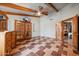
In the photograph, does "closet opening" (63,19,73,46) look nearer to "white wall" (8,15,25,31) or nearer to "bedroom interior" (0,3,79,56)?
"bedroom interior" (0,3,79,56)

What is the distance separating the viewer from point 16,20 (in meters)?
→ 2.04

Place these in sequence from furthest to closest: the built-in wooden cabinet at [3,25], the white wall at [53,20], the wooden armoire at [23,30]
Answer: the white wall at [53,20] < the wooden armoire at [23,30] < the built-in wooden cabinet at [3,25]

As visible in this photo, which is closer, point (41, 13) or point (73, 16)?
point (41, 13)

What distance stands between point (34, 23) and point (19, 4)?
0.60m

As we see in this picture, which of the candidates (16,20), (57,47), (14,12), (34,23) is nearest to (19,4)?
(14,12)

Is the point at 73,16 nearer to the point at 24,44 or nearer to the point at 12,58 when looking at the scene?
the point at 24,44

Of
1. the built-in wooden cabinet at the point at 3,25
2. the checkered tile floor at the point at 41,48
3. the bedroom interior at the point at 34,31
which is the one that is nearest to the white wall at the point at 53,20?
the bedroom interior at the point at 34,31

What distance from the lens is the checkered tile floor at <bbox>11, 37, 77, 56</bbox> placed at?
1923mm

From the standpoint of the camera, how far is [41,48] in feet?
6.88

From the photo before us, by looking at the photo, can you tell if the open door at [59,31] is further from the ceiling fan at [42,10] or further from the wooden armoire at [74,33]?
the ceiling fan at [42,10]

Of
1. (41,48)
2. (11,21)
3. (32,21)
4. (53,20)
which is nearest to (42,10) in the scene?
(32,21)

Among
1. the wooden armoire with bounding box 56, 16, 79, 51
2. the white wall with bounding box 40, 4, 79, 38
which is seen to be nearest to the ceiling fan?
the white wall with bounding box 40, 4, 79, 38

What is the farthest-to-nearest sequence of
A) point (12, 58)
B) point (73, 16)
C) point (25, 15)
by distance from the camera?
point (73, 16) → point (25, 15) → point (12, 58)

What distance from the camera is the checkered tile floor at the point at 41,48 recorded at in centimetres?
192
